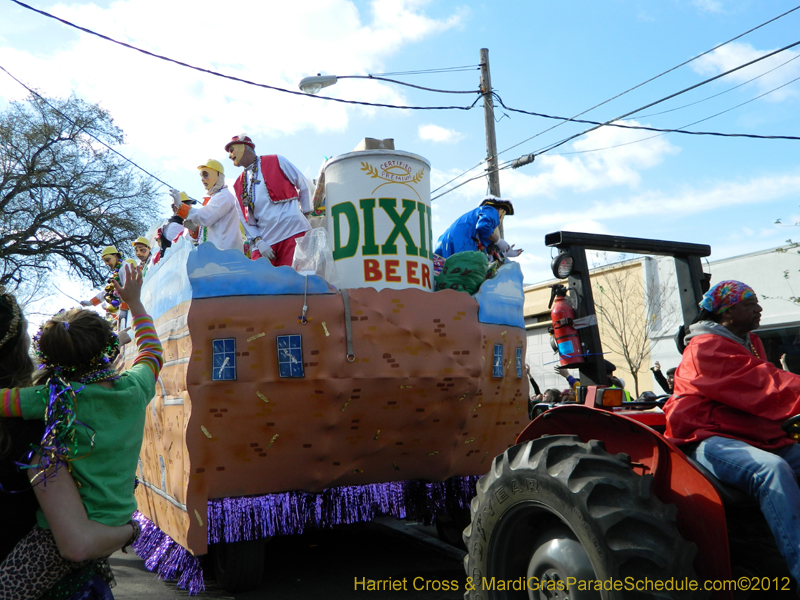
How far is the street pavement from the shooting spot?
15.0 feet

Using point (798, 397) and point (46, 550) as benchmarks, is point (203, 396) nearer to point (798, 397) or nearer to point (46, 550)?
point (46, 550)

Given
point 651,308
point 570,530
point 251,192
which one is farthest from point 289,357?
point 651,308

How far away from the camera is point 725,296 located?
271 cm

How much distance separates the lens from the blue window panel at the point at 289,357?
13.2ft

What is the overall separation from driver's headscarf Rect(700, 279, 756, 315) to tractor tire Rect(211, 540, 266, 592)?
3222 mm

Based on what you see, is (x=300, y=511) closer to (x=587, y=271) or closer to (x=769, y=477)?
(x=587, y=271)

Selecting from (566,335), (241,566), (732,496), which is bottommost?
(241,566)

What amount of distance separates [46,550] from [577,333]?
249 centimetres

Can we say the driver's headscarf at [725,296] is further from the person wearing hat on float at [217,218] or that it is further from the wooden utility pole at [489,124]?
the wooden utility pole at [489,124]

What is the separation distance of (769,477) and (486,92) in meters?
10.8

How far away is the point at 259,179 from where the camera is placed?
5242 millimetres

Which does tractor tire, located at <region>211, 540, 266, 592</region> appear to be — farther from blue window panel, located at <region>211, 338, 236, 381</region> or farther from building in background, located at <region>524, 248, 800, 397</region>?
building in background, located at <region>524, 248, 800, 397</region>

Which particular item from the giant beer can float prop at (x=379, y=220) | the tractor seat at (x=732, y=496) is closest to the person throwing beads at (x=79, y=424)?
the tractor seat at (x=732, y=496)

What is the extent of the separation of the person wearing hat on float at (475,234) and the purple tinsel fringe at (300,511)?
6.52 feet
